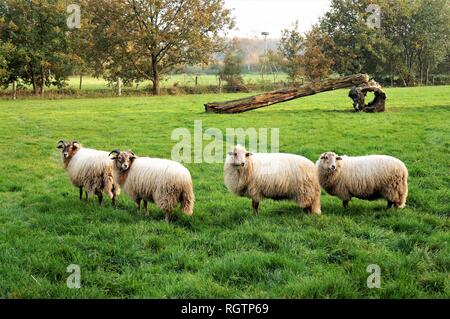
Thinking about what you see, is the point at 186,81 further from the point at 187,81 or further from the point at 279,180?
the point at 279,180

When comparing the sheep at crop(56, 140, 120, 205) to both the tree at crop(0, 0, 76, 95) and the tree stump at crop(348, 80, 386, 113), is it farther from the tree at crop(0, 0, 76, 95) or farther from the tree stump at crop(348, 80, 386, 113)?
the tree at crop(0, 0, 76, 95)

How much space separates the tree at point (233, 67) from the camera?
4400 cm

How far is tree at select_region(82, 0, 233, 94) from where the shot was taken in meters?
38.1

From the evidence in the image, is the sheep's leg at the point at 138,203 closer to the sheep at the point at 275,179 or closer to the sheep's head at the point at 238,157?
the sheep at the point at 275,179

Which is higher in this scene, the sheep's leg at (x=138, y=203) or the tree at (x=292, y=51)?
the tree at (x=292, y=51)

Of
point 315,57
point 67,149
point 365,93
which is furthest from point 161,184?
point 315,57

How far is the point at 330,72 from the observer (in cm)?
4850

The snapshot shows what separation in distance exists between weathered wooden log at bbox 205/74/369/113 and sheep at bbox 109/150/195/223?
1376cm

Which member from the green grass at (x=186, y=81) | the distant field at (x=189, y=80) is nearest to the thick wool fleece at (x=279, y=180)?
the green grass at (x=186, y=81)

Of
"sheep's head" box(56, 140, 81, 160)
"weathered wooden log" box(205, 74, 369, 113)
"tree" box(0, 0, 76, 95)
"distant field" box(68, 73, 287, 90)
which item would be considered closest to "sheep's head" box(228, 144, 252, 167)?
"sheep's head" box(56, 140, 81, 160)

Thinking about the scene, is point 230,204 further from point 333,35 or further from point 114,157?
point 333,35

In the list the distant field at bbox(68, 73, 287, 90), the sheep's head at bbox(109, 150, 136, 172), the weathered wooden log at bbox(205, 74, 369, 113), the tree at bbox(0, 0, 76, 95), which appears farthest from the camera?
the distant field at bbox(68, 73, 287, 90)

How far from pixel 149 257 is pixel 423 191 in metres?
5.88

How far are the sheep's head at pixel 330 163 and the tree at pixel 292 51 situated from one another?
40.3 meters
